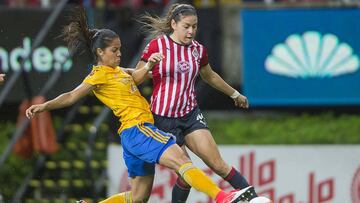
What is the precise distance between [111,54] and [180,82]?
2.11 ft

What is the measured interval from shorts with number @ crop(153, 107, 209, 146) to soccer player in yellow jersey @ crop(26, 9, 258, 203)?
6.7 inches

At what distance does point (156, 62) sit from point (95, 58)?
675 millimetres

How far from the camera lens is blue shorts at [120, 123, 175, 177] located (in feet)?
34.9

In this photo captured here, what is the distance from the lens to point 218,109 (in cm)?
1753

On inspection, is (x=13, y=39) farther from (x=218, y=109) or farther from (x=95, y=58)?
(x=95, y=58)

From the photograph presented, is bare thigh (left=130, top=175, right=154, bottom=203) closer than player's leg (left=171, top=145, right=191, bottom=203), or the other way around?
bare thigh (left=130, top=175, right=154, bottom=203)

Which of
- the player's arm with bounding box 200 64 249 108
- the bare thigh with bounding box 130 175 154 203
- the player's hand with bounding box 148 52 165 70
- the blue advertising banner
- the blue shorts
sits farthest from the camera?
the blue advertising banner

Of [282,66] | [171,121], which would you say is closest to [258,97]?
[282,66]

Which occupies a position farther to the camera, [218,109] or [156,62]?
[218,109]

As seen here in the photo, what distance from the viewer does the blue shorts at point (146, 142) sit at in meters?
10.6

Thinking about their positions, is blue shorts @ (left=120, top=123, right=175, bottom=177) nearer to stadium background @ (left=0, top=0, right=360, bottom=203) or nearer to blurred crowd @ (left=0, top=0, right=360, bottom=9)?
stadium background @ (left=0, top=0, right=360, bottom=203)

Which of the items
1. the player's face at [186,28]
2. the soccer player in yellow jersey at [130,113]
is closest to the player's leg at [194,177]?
the soccer player in yellow jersey at [130,113]

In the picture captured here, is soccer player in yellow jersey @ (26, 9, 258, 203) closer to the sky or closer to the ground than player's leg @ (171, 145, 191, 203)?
closer to the sky

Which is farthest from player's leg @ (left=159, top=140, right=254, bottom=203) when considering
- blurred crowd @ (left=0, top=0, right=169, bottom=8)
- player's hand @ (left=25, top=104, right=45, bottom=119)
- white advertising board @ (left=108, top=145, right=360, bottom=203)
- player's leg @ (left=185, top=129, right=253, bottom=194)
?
blurred crowd @ (left=0, top=0, right=169, bottom=8)
